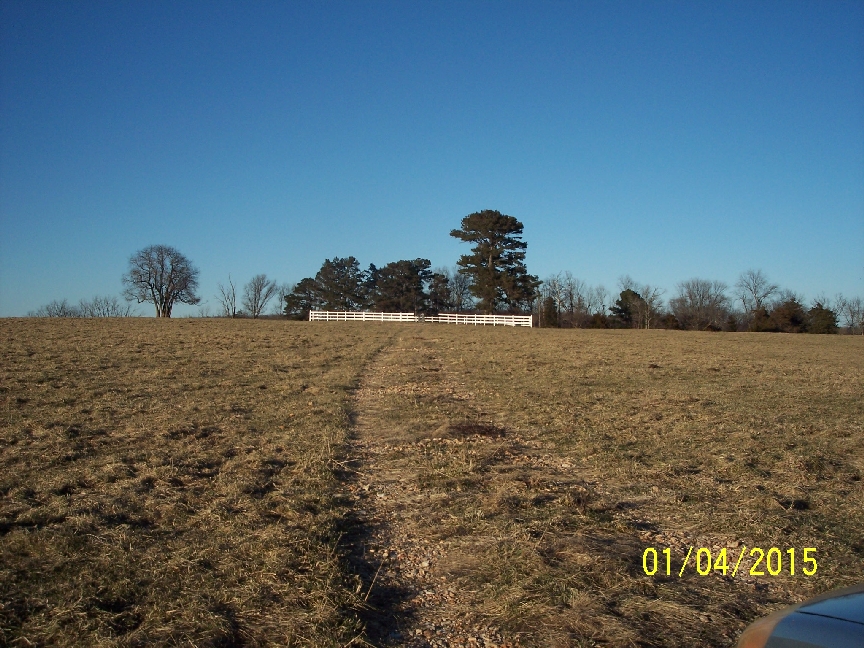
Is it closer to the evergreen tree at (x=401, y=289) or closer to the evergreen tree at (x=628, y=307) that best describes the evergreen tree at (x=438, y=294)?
the evergreen tree at (x=401, y=289)

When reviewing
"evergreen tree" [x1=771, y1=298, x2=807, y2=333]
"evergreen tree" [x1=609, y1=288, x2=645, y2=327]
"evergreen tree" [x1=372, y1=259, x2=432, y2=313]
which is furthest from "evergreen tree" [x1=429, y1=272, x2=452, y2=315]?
"evergreen tree" [x1=771, y1=298, x2=807, y2=333]

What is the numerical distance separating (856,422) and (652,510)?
7.23 m

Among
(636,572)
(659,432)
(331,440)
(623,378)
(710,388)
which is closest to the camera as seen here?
(636,572)

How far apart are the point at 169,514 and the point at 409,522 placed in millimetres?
2206

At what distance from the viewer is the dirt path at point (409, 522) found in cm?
375

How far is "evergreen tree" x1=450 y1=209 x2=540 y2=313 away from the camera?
2574 inches

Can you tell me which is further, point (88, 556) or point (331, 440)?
point (331, 440)

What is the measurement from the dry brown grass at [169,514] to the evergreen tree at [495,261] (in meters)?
52.8

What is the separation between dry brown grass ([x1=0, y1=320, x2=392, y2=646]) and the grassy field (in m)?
0.02

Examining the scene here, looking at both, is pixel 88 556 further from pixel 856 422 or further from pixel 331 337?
pixel 331 337

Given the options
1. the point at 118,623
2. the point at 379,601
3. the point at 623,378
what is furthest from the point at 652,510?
the point at 623,378

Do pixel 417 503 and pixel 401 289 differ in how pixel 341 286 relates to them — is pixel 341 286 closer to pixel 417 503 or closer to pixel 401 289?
pixel 401 289

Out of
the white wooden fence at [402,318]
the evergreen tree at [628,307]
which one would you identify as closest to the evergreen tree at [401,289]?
the white wooden fence at [402,318]

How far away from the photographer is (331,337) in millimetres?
30500
